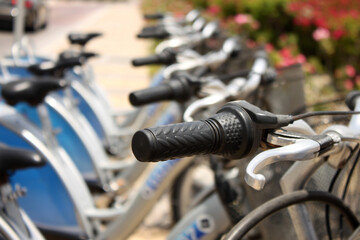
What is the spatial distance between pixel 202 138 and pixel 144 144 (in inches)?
4.5

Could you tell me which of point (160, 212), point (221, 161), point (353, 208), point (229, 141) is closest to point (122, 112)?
point (160, 212)

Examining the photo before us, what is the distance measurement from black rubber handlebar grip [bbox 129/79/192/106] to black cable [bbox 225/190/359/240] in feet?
2.04

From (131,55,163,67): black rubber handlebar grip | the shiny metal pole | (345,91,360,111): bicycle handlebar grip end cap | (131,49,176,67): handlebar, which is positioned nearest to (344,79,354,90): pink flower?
(131,49,176,67): handlebar

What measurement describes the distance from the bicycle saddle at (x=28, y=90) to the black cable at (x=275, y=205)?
152cm

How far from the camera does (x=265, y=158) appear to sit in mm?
960

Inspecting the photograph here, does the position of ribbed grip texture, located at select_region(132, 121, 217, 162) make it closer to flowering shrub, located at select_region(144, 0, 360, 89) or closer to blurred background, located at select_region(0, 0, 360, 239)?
blurred background, located at select_region(0, 0, 360, 239)

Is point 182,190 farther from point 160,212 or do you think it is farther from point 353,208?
point 353,208

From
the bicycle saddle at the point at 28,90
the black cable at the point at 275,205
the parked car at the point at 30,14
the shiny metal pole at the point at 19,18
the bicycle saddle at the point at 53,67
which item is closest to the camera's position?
the black cable at the point at 275,205

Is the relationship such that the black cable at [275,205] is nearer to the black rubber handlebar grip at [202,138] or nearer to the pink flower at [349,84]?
the black rubber handlebar grip at [202,138]

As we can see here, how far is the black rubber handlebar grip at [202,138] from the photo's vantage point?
94 centimetres

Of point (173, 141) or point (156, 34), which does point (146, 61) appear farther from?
point (173, 141)

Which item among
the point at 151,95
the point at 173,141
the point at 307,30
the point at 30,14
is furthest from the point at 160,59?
the point at 30,14

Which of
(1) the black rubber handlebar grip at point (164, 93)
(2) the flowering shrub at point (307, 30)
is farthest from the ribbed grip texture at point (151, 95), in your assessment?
(2) the flowering shrub at point (307, 30)

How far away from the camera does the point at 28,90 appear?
234cm
